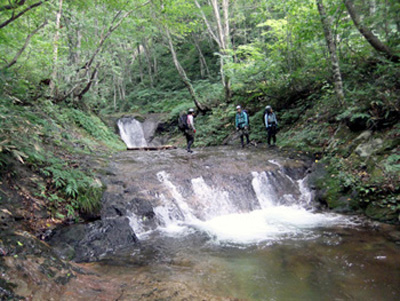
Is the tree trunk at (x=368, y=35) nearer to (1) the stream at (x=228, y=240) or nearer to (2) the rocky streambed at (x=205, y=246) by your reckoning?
(1) the stream at (x=228, y=240)

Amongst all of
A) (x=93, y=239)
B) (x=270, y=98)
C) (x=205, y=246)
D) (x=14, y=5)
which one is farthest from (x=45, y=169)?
(x=270, y=98)

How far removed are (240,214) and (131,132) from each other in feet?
59.3

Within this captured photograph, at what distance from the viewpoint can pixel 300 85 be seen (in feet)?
43.8

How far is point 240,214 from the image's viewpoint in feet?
25.3

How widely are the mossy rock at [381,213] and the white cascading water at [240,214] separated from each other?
68 centimetres

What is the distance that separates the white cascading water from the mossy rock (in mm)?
682

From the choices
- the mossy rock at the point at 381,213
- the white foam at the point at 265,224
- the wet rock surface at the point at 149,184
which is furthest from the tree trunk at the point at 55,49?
the mossy rock at the point at 381,213

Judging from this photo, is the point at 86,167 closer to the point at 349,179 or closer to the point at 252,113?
the point at 349,179

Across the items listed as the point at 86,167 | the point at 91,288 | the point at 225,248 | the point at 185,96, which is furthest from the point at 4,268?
the point at 185,96

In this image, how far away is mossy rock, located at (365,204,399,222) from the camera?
5926 millimetres

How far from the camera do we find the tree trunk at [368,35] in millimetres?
8212

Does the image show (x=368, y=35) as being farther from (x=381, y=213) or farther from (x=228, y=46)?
(x=228, y=46)

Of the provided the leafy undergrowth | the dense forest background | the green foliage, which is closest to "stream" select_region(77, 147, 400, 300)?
the green foliage

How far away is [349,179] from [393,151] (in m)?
1.35
